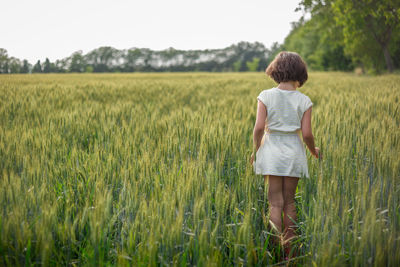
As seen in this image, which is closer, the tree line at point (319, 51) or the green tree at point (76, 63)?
the tree line at point (319, 51)

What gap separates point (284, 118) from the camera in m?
1.75

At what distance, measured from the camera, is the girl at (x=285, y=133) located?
1.71 metres

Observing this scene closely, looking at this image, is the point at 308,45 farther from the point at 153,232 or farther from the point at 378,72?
the point at 153,232

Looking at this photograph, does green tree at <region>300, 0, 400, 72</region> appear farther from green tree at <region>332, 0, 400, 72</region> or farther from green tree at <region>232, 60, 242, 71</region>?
green tree at <region>232, 60, 242, 71</region>

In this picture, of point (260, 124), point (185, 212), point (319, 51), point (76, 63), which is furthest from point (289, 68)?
point (76, 63)

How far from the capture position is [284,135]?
1781 millimetres

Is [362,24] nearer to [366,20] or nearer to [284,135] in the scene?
[366,20]

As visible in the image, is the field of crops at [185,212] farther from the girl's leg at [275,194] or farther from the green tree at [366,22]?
the green tree at [366,22]

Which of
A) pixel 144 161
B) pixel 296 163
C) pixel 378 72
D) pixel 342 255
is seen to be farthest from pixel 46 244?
pixel 378 72

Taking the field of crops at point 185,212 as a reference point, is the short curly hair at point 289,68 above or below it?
above

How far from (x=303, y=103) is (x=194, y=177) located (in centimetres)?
76

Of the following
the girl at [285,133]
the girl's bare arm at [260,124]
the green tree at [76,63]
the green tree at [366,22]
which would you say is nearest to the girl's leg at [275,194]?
the girl at [285,133]

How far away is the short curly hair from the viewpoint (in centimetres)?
173

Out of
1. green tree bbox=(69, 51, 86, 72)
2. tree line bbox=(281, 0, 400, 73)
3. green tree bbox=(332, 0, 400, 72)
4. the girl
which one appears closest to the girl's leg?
the girl
